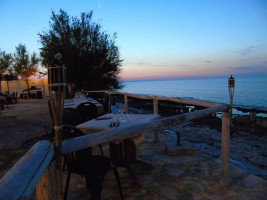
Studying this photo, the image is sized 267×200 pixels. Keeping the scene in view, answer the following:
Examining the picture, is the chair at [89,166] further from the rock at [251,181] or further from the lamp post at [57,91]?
the rock at [251,181]

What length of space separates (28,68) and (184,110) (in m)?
19.1

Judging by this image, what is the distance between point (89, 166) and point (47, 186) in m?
1.07

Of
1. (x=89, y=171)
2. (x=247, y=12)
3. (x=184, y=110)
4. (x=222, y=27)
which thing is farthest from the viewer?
(x=184, y=110)

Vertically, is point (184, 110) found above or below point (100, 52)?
below

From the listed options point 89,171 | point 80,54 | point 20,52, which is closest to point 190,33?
point 80,54

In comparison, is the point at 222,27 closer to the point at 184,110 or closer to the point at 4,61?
the point at 184,110

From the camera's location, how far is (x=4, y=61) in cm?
2169

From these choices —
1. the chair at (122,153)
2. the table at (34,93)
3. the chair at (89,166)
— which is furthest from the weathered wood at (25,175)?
the table at (34,93)

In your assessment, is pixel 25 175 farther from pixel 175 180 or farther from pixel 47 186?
pixel 175 180

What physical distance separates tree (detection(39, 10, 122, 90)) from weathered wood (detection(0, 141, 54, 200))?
1250 centimetres

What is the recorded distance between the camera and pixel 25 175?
2.27 ft

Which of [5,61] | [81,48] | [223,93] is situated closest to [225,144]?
[81,48]

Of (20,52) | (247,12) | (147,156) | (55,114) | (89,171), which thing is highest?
(247,12)

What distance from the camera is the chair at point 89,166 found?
1896 millimetres
